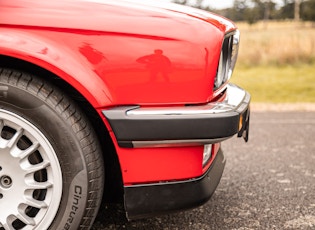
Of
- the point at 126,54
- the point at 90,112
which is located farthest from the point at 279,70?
the point at 126,54

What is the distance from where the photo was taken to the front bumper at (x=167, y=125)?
1.85m

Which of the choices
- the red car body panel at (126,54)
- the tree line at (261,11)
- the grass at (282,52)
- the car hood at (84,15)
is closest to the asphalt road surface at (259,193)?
the red car body panel at (126,54)

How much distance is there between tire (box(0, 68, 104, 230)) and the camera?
6.09 feet

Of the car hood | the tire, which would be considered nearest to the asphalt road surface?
the tire

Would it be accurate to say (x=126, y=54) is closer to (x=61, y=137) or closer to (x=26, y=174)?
(x=61, y=137)

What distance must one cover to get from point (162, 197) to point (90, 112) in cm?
52

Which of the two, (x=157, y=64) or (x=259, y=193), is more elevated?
(x=157, y=64)

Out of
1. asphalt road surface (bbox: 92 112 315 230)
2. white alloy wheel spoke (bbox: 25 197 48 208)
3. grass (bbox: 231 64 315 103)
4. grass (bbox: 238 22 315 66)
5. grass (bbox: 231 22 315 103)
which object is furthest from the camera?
grass (bbox: 238 22 315 66)

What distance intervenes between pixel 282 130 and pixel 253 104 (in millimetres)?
2056

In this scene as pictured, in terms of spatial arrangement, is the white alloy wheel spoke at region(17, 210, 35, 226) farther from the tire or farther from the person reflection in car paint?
the person reflection in car paint

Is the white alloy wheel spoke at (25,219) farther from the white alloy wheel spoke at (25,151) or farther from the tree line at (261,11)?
the tree line at (261,11)

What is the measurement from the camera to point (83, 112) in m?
2.00

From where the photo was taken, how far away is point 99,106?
6.09 ft

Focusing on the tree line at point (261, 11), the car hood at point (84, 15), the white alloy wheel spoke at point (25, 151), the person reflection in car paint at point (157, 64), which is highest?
the car hood at point (84, 15)
